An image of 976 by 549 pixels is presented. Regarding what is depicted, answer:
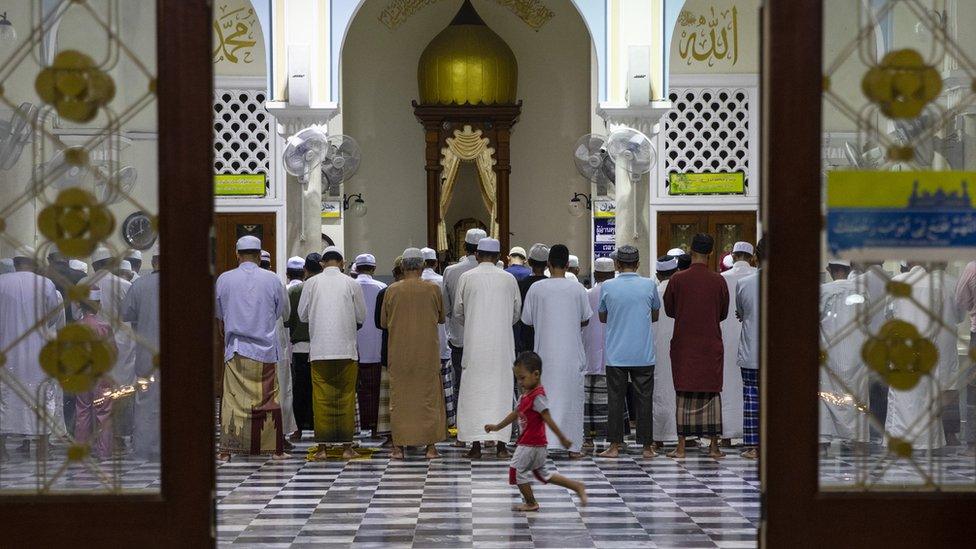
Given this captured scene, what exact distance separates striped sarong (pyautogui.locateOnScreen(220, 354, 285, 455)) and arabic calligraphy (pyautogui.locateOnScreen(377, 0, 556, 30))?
29.0 feet

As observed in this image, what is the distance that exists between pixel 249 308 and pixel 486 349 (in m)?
1.43

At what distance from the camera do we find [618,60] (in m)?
11.3

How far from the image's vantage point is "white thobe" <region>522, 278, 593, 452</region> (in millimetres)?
7816

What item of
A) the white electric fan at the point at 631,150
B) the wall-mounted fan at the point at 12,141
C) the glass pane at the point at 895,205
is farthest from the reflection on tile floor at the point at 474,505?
the white electric fan at the point at 631,150

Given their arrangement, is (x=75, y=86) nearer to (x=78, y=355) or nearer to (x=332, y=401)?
(x=78, y=355)

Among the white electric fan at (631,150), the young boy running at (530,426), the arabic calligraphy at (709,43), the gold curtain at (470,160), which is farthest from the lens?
the gold curtain at (470,160)

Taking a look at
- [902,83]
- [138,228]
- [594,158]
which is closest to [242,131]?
[594,158]

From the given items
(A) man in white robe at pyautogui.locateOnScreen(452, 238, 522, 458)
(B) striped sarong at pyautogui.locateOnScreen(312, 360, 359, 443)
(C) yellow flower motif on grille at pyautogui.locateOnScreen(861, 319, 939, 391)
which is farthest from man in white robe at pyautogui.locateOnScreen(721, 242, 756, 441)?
(C) yellow flower motif on grille at pyautogui.locateOnScreen(861, 319, 939, 391)

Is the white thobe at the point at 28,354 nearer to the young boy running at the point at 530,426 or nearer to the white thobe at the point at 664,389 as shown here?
the young boy running at the point at 530,426

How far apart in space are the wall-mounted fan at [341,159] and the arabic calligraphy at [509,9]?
3790mm

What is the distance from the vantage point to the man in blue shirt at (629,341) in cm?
787

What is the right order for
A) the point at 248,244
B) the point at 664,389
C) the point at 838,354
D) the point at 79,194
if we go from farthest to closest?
the point at 664,389, the point at 838,354, the point at 248,244, the point at 79,194

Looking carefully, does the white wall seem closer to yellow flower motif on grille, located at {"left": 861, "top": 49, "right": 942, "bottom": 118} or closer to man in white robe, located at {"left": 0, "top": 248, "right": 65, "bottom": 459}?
man in white robe, located at {"left": 0, "top": 248, "right": 65, "bottom": 459}

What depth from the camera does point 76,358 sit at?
3652mm
